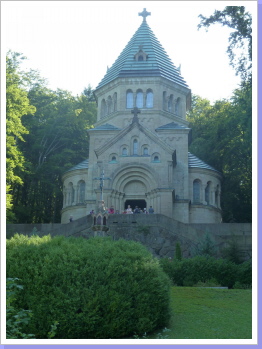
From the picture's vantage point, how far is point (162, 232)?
30.3 m

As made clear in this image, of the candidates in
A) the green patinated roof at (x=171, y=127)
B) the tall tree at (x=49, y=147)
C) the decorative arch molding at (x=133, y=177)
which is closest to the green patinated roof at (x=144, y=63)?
the green patinated roof at (x=171, y=127)

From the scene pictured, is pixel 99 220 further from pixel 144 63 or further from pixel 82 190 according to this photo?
pixel 144 63

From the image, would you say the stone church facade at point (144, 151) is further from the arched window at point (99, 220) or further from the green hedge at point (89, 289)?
the green hedge at point (89, 289)

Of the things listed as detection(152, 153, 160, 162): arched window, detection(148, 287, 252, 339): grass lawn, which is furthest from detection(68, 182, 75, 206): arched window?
detection(148, 287, 252, 339): grass lawn

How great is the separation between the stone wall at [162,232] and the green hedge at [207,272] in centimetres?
519

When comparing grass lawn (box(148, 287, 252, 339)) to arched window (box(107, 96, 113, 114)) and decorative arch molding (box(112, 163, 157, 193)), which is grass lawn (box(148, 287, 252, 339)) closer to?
decorative arch molding (box(112, 163, 157, 193))

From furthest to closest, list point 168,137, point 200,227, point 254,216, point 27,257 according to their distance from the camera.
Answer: point 168,137, point 200,227, point 27,257, point 254,216

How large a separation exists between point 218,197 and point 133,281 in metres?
29.0

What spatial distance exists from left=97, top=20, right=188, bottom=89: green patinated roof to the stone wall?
15511 mm

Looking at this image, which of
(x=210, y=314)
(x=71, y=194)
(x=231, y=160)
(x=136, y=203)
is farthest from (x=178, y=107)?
(x=210, y=314)

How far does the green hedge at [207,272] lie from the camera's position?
22.6 meters

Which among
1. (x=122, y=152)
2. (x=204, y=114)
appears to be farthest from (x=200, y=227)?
(x=204, y=114)

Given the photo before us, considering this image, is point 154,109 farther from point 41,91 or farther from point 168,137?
point 41,91

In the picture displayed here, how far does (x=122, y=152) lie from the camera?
126 feet
